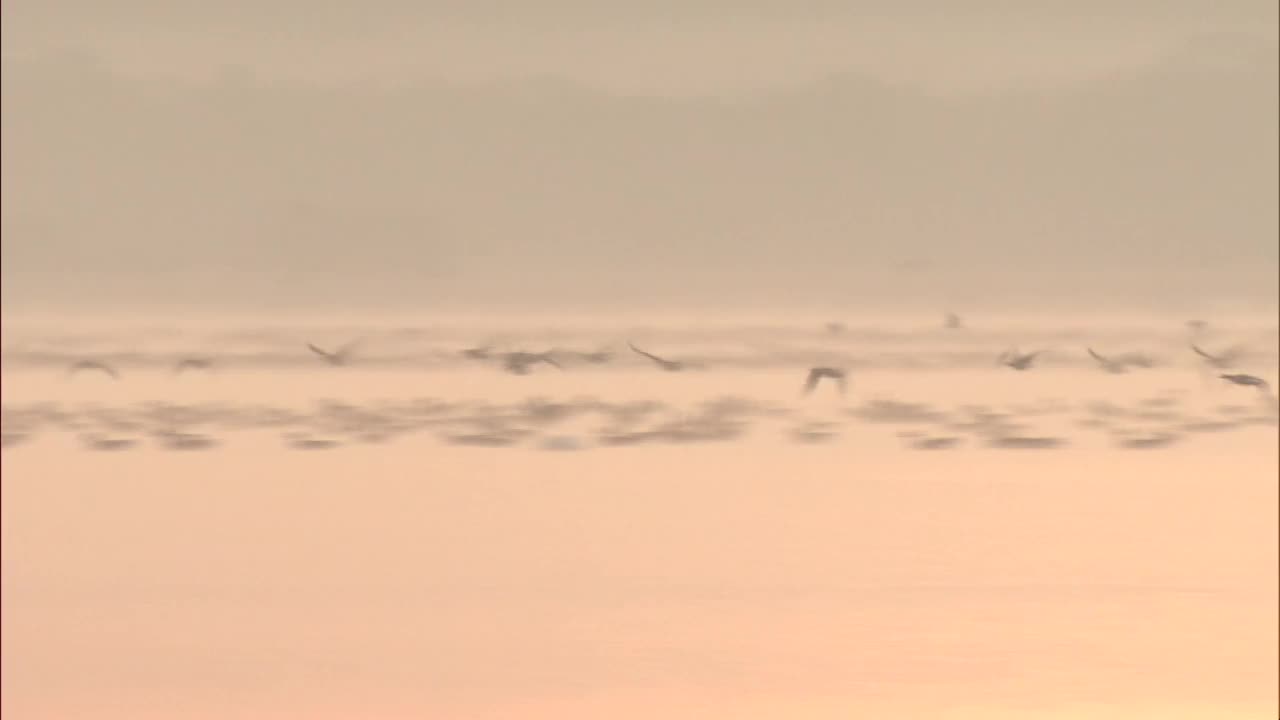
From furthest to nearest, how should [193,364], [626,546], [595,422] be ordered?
1. [193,364]
2. [595,422]
3. [626,546]

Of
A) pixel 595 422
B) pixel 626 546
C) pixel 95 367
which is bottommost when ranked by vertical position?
pixel 626 546

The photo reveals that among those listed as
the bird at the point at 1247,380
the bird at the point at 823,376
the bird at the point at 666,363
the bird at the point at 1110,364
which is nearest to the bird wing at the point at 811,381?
the bird at the point at 823,376

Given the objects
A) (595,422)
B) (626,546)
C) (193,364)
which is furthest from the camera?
(193,364)

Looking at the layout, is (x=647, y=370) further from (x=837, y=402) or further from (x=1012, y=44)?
(x=1012, y=44)

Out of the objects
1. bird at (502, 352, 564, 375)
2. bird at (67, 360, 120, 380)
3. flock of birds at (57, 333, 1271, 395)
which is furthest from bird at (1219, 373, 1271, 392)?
bird at (67, 360, 120, 380)

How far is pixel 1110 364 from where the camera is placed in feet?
5.79

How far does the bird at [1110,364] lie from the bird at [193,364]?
123 centimetres

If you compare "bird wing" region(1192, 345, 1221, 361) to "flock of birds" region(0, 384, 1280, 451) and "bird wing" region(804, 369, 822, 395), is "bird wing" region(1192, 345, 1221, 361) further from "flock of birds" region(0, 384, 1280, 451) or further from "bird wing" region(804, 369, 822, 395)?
"bird wing" region(804, 369, 822, 395)

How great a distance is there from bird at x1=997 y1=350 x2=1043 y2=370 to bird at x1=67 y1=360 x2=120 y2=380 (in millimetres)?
1216

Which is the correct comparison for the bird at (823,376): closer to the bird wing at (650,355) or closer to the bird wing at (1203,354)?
the bird wing at (650,355)

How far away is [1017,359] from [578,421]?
0.64 m

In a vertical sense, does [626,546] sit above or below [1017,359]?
below

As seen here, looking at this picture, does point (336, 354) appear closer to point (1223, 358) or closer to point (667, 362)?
point (667, 362)

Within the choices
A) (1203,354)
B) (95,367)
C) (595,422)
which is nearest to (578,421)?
(595,422)
